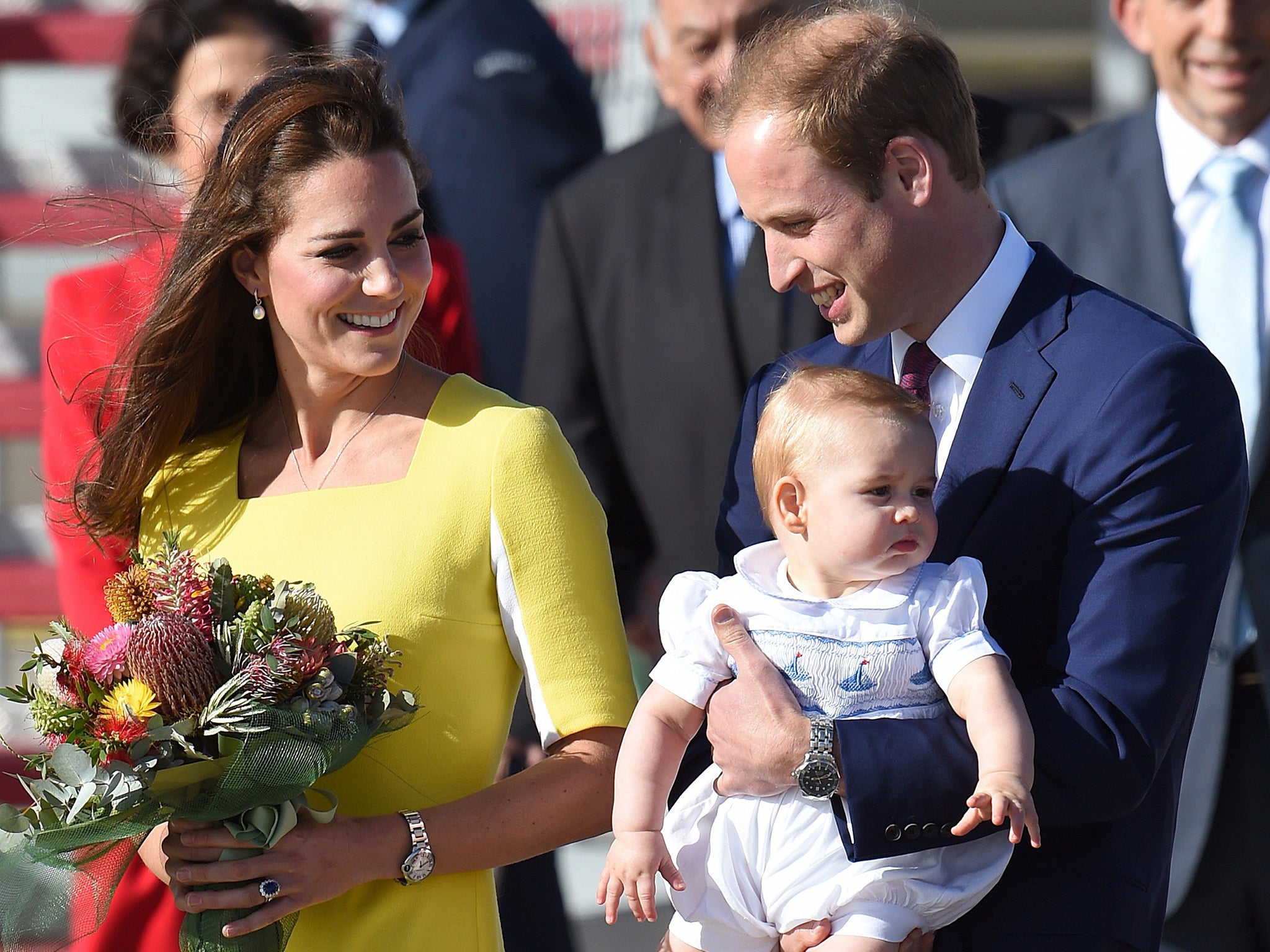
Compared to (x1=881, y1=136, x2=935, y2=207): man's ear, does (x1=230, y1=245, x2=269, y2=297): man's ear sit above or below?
below

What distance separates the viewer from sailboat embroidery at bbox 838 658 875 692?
2.39 metres

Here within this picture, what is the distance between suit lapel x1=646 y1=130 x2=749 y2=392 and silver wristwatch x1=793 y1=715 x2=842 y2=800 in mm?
1793

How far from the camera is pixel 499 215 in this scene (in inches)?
204

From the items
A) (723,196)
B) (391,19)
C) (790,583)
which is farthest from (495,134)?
(790,583)

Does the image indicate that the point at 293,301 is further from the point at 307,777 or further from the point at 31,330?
the point at 31,330

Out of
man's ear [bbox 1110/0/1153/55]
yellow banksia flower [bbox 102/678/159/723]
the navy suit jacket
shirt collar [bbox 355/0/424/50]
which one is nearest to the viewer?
the navy suit jacket

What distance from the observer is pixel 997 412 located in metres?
2.50

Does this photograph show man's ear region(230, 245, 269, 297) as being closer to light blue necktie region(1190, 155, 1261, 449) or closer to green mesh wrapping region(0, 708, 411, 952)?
green mesh wrapping region(0, 708, 411, 952)

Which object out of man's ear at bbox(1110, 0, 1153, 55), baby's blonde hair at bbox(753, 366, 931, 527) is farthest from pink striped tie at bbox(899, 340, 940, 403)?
man's ear at bbox(1110, 0, 1153, 55)

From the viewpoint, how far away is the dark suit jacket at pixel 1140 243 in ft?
11.9

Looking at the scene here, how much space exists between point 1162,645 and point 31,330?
5.53 meters

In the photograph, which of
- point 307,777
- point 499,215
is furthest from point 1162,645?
point 499,215

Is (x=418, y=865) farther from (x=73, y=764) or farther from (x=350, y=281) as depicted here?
(x=350, y=281)

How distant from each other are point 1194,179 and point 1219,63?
0.28 meters
